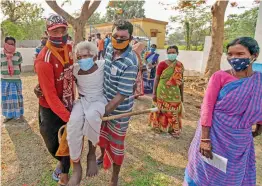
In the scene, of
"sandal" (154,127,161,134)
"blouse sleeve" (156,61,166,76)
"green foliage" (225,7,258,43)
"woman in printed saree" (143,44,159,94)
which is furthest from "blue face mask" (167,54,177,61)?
"green foliage" (225,7,258,43)

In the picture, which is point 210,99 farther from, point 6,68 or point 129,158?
point 6,68

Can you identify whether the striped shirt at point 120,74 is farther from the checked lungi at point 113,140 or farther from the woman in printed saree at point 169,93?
the woman in printed saree at point 169,93

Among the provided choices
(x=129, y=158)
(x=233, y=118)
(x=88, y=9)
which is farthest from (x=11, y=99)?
(x=88, y=9)

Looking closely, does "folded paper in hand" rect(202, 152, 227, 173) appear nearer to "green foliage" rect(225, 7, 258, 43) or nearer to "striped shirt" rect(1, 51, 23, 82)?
"striped shirt" rect(1, 51, 23, 82)

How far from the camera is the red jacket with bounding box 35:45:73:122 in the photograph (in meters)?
2.15

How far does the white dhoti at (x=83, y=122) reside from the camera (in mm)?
2244

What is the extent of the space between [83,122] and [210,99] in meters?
1.15

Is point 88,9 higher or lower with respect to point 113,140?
higher

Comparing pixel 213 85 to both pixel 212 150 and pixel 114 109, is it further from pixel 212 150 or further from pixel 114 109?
pixel 114 109

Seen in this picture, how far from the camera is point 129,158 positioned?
3.68 m

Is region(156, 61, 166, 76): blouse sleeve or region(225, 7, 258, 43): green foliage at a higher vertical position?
region(225, 7, 258, 43): green foliage

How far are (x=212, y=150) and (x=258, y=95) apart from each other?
0.59 m

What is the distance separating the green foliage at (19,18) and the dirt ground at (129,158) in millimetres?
19031

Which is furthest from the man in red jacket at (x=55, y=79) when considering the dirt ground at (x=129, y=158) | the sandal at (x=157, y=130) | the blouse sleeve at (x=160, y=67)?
the sandal at (x=157, y=130)
